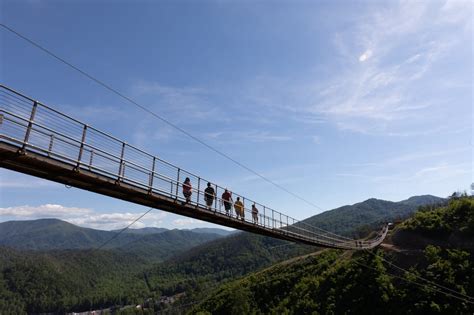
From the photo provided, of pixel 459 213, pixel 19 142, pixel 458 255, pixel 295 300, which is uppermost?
pixel 459 213

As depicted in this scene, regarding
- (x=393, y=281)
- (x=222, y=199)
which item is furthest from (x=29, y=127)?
(x=393, y=281)

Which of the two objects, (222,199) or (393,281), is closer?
(222,199)

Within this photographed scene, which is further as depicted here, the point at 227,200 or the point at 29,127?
the point at 227,200

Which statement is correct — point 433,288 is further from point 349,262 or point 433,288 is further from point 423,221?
point 349,262

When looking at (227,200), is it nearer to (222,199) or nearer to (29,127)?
(222,199)

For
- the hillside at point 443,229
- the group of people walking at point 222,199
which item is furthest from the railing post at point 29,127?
the hillside at point 443,229

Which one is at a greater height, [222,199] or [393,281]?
[222,199]

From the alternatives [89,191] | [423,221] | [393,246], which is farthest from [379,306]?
[89,191]

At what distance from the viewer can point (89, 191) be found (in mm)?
12984

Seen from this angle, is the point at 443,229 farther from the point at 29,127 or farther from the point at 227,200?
the point at 29,127

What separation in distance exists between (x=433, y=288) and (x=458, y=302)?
2629mm

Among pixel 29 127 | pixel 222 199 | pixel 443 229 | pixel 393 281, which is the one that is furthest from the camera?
pixel 443 229

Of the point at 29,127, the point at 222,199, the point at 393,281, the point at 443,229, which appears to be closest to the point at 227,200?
the point at 222,199

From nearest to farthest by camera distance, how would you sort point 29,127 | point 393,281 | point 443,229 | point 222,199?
point 29,127, point 222,199, point 393,281, point 443,229
